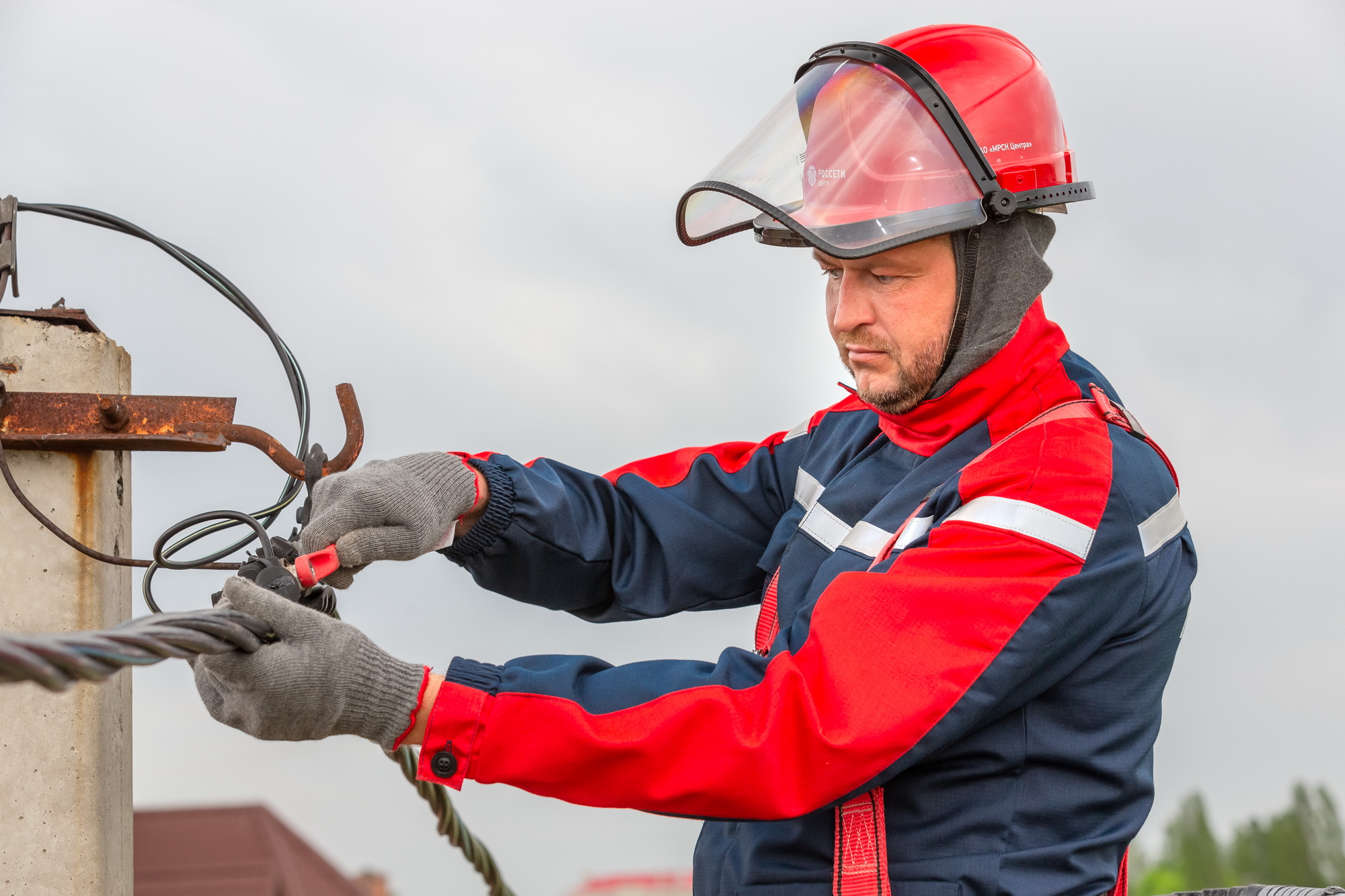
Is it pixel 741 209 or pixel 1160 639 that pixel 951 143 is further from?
pixel 1160 639

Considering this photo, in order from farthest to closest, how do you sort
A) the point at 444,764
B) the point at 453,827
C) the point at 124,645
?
the point at 453,827, the point at 444,764, the point at 124,645

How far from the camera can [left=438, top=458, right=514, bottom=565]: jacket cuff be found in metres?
2.37

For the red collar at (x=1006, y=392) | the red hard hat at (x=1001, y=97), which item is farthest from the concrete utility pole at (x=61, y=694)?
the red hard hat at (x=1001, y=97)

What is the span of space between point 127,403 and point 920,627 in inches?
52.5

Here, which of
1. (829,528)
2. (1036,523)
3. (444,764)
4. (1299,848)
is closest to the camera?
(444,764)

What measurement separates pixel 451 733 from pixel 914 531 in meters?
0.81

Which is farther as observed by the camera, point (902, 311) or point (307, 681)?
point (902, 311)

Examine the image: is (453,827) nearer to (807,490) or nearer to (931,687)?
(807,490)

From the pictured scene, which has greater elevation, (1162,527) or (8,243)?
(8,243)

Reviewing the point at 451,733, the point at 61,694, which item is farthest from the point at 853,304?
the point at 61,694

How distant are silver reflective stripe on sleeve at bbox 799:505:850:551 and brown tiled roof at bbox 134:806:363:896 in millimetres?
6073

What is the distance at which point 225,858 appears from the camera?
779 cm

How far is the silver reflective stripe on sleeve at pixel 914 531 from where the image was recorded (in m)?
1.92

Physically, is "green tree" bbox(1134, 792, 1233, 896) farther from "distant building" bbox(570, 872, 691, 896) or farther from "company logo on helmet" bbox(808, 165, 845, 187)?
"company logo on helmet" bbox(808, 165, 845, 187)
